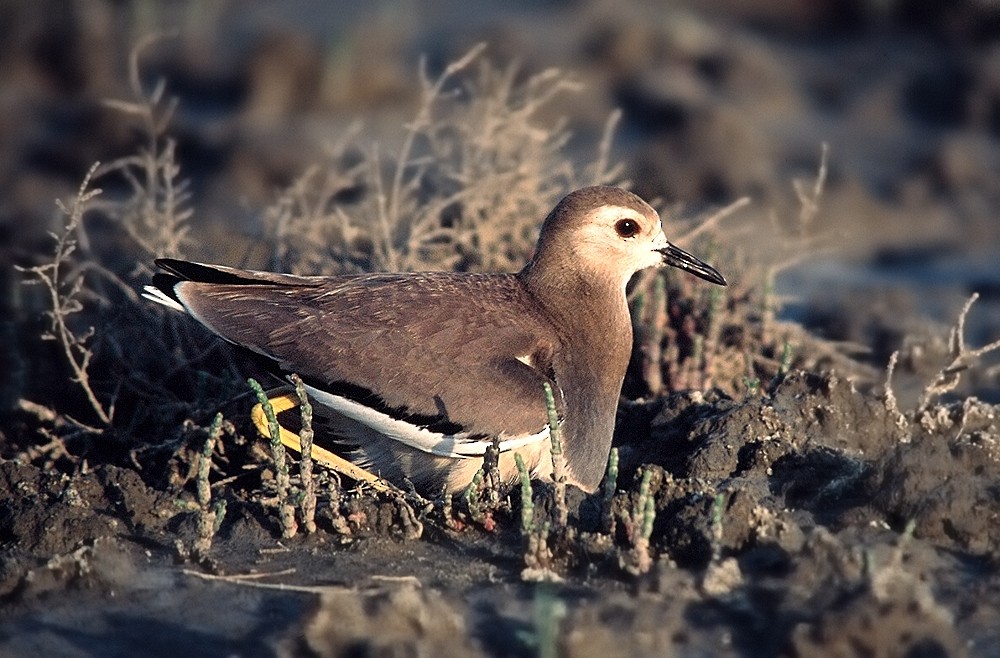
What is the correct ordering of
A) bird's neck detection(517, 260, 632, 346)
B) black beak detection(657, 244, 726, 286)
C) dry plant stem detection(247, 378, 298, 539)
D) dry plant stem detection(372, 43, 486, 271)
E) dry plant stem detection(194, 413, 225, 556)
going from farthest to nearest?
1. dry plant stem detection(372, 43, 486, 271)
2. black beak detection(657, 244, 726, 286)
3. bird's neck detection(517, 260, 632, 346)
4. dry plant stem detection(247, 378, 298, 539)
5. dry plant stem detection(194, 413, 225, 556)

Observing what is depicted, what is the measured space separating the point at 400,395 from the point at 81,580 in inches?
51.3

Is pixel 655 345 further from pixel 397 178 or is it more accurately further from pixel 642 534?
pixel 642 534

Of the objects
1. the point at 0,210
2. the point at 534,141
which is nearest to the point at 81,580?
the point at 534,141

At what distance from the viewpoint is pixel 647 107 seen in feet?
38.9

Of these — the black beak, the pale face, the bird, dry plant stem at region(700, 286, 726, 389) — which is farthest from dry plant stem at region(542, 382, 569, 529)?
dry plant stem at region(700, 286, 726, 389)

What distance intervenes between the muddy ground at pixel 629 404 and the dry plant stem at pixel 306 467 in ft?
0.25

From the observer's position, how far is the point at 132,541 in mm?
5074


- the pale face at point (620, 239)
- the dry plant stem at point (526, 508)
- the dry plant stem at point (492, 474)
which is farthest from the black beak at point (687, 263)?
the dry plant stem at point (526, 508)

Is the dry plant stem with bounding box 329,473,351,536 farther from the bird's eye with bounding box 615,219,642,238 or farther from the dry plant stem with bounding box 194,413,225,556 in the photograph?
the bird's eye with bounding box 615,219,642,238

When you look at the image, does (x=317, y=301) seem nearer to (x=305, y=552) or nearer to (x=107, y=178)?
(x=305, y=552)

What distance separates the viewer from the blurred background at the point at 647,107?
10.1 m

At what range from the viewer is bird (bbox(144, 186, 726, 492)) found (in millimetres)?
5402

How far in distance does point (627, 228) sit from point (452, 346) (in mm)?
1008

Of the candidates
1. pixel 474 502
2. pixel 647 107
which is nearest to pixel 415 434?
pixel 474 502
